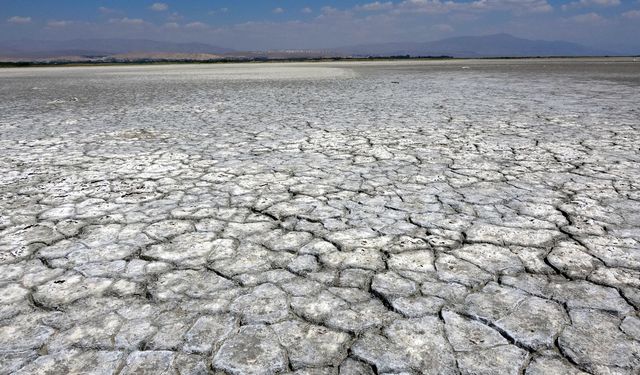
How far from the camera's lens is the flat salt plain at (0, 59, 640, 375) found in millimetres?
1639

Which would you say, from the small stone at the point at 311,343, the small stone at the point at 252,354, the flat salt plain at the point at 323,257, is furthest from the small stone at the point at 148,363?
the small stone at the point at 311,343

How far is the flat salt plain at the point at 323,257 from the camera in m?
1.64

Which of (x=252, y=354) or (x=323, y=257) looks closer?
(x=252, y=354)

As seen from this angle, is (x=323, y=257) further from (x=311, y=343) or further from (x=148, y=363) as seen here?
(x=148, y=363)

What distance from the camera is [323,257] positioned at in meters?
2.34

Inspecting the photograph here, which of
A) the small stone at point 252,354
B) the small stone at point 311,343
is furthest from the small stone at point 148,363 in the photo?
the small stone at point 311,343

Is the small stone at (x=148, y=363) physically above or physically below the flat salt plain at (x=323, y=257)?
below

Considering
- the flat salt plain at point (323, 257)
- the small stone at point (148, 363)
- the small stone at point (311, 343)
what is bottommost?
the small stone at point (148, 363)

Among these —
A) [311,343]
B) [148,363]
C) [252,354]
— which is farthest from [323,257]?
[148,363]

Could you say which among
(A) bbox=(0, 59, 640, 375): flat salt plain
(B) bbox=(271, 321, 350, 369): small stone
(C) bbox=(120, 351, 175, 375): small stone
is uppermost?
(A) bbox=(0, 59, 640, 375): flat salt plain

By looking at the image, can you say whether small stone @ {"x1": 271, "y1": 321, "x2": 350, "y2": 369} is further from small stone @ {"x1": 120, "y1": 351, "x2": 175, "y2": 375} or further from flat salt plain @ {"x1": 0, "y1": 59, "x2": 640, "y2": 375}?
small stone @ {"x1": 120, "y1": 351, "x2": 175, "y2": 375}

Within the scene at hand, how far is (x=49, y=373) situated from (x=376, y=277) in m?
1.39

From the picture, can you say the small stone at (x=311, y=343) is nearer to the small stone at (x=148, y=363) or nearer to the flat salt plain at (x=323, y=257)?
the flat salt plain at (x=323, y=257)

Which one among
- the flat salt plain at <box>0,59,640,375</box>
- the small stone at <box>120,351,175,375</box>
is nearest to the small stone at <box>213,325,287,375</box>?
the flat salt plain at <box>0,59,640,375</box>
